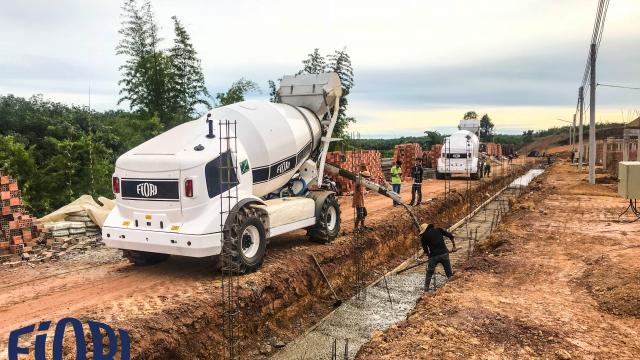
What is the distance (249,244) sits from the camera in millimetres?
8922

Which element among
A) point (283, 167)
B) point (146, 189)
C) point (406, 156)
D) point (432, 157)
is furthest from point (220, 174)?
point (432, 157)

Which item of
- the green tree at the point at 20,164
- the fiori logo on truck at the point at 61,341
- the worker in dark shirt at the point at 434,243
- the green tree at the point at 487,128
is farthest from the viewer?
the green tree at the point at 487,128

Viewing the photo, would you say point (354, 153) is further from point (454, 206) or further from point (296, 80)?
point (296, 80)

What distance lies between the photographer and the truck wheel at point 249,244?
8291mm

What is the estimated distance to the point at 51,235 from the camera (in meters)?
11.9

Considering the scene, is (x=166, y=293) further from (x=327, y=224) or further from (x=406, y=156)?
(x=406, y=156)

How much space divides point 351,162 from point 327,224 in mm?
10282

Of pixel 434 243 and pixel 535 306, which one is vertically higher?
pixel 434 243

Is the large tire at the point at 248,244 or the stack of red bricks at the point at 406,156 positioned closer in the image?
the large tire at the point at 248,244

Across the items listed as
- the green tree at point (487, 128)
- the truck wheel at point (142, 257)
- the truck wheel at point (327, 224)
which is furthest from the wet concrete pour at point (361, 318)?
the green tree at point (487, 128)

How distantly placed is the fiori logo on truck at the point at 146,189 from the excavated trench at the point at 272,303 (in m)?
1.80

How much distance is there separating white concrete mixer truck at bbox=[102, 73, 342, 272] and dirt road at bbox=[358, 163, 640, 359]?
10.5 ft

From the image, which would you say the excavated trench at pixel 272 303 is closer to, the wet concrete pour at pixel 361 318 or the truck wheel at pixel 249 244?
the truck wheel at pixel 249 244

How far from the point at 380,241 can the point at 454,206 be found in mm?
8885
